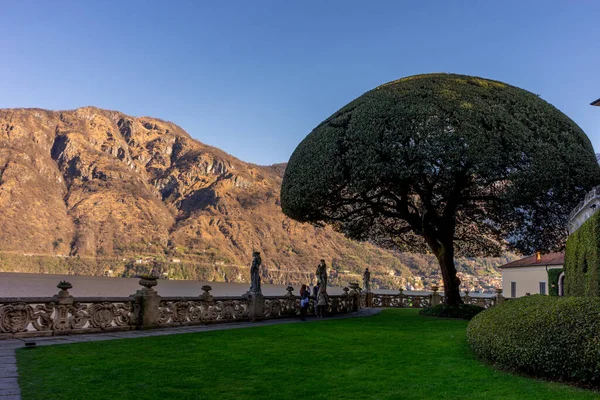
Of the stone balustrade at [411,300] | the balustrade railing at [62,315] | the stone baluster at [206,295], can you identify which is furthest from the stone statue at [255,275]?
the stone balustrade at [411,300]

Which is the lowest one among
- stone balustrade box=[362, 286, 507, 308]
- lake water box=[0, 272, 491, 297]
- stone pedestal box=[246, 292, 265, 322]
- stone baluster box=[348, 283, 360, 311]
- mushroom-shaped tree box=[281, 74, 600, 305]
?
lake water box=[0, 272, 491, 297]

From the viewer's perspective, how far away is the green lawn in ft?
23.0

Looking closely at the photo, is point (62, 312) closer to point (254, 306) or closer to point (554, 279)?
point (254, 306)

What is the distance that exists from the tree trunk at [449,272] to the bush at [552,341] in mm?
15422

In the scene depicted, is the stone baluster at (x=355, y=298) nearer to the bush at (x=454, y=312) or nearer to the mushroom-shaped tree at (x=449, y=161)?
the bush at (x=454, y=312)

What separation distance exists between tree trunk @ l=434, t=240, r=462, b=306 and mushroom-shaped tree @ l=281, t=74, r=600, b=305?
2.0 inches

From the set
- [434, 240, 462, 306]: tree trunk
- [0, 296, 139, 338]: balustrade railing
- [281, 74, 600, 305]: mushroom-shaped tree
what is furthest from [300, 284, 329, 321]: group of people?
[0, 296, 139, 338]: balustrade railing

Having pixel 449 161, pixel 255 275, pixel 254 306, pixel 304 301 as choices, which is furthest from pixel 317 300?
pixel 449 161

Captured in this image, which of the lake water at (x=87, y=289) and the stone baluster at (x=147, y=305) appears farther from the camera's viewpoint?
the lake water at (x=87, y=289)

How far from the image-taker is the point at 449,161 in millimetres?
19875

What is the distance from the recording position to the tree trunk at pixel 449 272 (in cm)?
2427

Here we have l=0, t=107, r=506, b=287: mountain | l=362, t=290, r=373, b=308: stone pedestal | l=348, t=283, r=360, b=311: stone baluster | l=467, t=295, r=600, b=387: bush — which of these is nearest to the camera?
l=467, t=295, r=600, b=387: bush

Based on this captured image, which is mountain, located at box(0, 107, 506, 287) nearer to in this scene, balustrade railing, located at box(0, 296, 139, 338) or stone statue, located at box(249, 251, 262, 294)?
stone statue, located at box(249, 251, 262, 294)

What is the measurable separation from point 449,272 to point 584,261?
1191 centimetres
